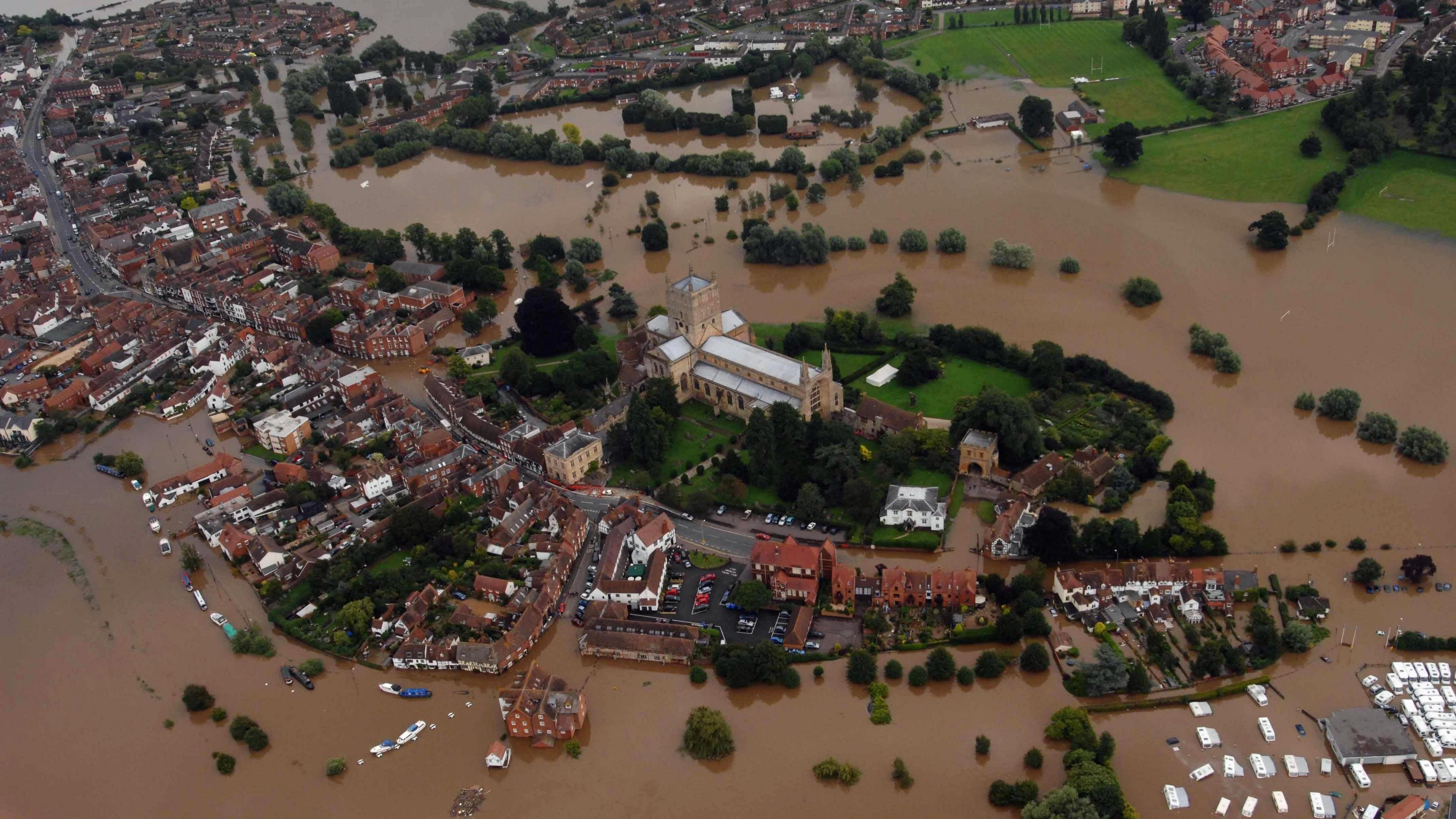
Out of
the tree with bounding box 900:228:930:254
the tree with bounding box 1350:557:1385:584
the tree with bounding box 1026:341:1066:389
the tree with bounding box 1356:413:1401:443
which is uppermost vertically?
the tree with bounding box 900:228:930:254

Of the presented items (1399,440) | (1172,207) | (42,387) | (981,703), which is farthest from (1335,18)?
A: (42,387)

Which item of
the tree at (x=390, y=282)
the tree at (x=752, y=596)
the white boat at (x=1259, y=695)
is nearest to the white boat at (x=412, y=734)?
the tree at (x=752, y=596)

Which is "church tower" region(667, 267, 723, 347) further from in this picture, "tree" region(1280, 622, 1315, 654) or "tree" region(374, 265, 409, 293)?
"tree" region(1280, 622, 1315, 654)

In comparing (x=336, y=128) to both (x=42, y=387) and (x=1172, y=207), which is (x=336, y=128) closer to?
(x=42, y=387)

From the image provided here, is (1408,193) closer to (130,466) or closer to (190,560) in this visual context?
(190,560)

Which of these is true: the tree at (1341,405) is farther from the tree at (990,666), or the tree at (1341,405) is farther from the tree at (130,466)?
the tree at (130,466)

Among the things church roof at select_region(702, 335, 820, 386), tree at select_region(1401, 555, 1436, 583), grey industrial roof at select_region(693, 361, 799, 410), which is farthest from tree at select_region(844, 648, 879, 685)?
tree at select_region(1401, 555, 1436, 583)
